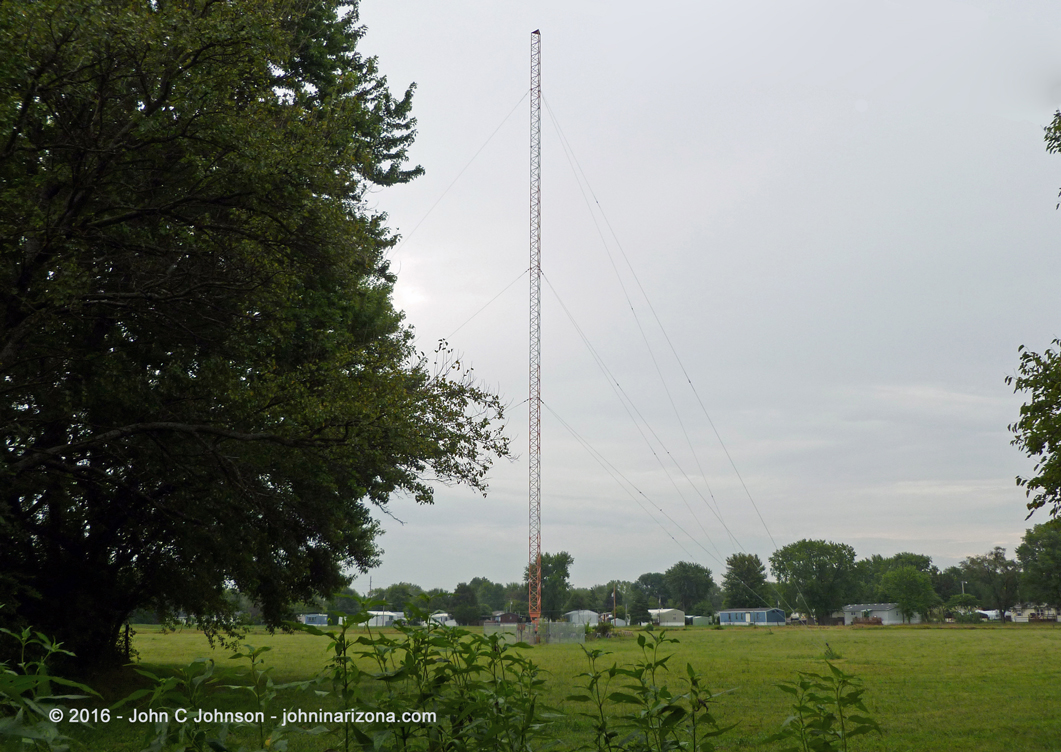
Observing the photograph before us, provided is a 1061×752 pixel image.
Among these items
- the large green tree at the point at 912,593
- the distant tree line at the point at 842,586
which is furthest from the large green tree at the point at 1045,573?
the large green tree at the point at 912,593

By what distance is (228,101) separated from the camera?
1100cm

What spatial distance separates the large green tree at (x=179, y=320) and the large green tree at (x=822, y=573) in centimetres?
11007

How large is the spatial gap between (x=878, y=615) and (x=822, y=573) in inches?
660

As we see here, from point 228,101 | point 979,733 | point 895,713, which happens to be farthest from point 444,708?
point 895,713

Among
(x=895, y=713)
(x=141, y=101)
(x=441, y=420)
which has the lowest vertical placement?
(x=895, y=713)

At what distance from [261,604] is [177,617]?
6.51 ft

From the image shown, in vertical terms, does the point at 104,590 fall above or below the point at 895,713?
above

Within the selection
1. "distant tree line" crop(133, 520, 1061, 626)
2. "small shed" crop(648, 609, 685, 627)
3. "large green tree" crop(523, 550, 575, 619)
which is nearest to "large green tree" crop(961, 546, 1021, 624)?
"distant tree line" crop(133, 520, 1061, 626)

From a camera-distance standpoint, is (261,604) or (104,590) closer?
(104,590)

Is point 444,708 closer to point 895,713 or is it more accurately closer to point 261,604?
point 895,713

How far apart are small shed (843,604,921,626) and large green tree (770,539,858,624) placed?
671 centimetres

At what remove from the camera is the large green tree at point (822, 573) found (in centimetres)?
11494

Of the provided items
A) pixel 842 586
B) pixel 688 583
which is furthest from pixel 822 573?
pixel 688 583

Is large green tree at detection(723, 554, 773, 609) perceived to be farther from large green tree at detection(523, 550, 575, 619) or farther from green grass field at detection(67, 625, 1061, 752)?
green grass field at detection(67, 625, 1061, 752)
